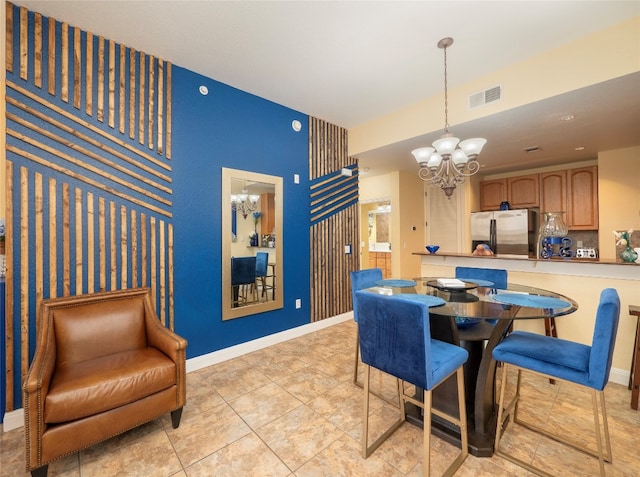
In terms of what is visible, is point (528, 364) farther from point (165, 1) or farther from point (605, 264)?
point (165, 1)

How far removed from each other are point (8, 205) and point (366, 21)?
2.92 meters

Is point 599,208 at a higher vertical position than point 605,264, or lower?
higher

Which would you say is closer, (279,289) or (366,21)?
(366,21)

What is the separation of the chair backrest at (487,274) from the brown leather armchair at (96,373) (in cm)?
265

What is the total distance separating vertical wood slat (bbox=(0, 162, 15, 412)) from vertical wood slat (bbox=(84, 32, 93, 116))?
677 mm

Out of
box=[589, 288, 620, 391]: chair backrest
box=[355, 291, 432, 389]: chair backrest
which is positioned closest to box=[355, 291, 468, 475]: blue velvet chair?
box=[355, 291, 432, 389]: chair backrest

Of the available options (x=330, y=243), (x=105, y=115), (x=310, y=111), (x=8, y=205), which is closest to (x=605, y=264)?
(x=330, y=243)

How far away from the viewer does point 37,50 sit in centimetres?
207

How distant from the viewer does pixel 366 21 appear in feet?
7.10

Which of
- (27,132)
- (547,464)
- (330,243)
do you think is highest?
(27,132)

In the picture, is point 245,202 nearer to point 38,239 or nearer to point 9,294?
point 38,239

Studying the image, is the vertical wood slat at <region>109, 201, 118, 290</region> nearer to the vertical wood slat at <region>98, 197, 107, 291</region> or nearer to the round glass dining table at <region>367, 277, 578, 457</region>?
the vertical wood slat at <region>98, 197, 107, 291</region>

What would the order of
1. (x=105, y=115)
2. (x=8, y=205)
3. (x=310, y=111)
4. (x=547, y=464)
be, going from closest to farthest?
1. (x=547, y=464)
2. (x=8, y=205)
3. (x=105, y=115)
4. (x=310, y=111)

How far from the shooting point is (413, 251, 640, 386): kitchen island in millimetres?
2473
